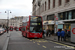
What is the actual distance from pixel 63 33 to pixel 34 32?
662cm

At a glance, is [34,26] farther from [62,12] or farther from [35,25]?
[62,12]

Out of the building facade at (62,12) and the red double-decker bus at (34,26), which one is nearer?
the red double-decker bus at (34,26)

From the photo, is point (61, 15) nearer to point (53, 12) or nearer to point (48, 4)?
point (53, 12)

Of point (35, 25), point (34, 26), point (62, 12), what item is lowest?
point (34, 26)

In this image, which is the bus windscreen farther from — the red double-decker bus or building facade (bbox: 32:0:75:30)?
building facade (bbox: 32:0:75:30)

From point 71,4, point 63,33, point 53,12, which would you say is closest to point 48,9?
point 53,12

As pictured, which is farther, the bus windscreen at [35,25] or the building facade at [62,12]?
the building facade at [62,12]

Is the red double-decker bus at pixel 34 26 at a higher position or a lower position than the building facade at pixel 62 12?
lower

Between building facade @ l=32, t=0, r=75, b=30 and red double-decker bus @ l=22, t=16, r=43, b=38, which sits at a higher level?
building facade @ l=32, t=0, r=75, b=30

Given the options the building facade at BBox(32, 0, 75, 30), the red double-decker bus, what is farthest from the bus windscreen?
the building facade at BBox(32, 0, 75, 30)

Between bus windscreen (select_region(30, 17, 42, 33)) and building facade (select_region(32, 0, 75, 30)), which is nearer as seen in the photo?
bus windscreen (select_region(30, 17, 42, 33))

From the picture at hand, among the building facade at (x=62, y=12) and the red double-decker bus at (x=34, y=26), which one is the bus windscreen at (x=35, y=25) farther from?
the building facade at (x=62, y=12)

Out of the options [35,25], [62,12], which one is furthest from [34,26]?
[62,12]

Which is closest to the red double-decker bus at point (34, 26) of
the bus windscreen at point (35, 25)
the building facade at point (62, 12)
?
the bus windscreen at point (35, 25)
